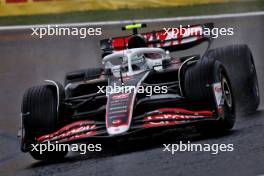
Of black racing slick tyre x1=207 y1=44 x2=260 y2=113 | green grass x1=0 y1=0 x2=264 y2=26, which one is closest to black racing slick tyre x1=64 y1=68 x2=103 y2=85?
black racing slick tyre x1=207 y1=44 x2=260 y2=113

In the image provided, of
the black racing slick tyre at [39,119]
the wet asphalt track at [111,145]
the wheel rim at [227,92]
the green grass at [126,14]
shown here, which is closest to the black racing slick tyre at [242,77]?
the wet asphalt track at [111,145]

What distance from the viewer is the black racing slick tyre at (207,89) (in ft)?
31.2

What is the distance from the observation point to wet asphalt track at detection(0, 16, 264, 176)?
8109mm

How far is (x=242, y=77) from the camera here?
11352mm

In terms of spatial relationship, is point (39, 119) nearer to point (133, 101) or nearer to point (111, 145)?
point (111, 145)

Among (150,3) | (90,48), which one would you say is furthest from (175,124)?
(150,3)

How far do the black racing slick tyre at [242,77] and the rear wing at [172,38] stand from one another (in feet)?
2.93

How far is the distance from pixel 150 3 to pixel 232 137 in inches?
354
